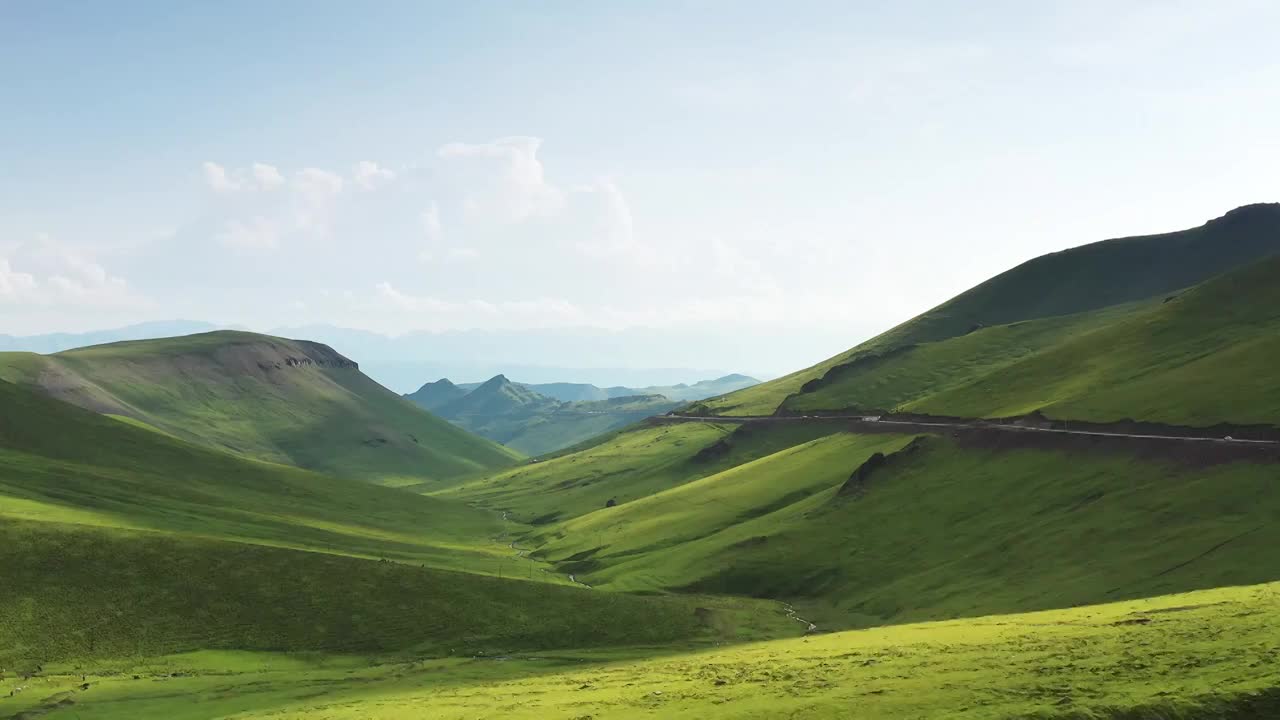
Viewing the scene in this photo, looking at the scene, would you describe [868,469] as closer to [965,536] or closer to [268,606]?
[965,536]

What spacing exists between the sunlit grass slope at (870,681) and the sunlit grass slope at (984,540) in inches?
1016

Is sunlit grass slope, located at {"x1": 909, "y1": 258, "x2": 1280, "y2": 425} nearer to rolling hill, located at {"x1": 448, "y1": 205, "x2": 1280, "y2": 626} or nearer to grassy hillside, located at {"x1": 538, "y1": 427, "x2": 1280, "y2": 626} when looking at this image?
rolling hill, located at {"x1": 448, "y1": 205, "x2": 1280, "y2": 626}

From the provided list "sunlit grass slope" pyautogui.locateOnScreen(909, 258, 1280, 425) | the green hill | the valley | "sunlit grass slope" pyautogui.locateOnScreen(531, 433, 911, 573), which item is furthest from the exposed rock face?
the green hill

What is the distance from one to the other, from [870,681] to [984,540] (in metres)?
76.7

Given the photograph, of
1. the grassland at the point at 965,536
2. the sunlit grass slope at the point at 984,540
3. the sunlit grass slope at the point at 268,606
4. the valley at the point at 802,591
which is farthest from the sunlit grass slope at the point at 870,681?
the grassland at the point at 965,536

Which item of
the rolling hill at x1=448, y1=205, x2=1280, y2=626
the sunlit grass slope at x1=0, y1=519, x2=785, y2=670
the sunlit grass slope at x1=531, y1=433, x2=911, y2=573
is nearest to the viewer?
the rolling hill at x1=448, y1=205, x2=1280, y2=626

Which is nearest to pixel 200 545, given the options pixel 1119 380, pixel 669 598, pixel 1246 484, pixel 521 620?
pixel 521 620

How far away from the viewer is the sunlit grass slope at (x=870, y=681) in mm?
48156

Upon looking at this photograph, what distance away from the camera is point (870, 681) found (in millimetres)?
57875

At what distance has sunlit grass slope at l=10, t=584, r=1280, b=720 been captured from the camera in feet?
158

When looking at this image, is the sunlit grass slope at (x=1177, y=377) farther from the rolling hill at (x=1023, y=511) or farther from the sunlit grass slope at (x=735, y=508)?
the sunlit grass slope at (x=735, y=508)

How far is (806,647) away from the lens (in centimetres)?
8338

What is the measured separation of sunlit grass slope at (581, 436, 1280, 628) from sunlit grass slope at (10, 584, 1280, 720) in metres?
25.8

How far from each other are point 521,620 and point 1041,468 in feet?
275
